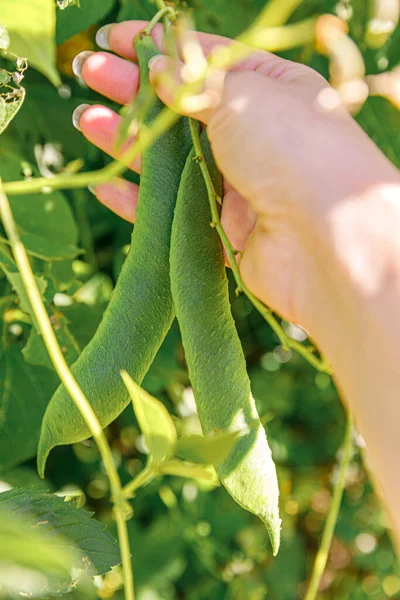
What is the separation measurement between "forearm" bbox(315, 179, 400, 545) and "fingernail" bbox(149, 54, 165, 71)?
1.24 feet

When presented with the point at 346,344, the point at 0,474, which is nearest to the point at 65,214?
the point at 0,474

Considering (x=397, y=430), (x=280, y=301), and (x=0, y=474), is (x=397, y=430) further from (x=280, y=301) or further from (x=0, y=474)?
(x=0, y=474)

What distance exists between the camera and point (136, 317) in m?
0.90

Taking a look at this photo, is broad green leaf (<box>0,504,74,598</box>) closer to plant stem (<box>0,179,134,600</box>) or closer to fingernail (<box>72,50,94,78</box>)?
plant stem (<box>0,179,134,600</box>)

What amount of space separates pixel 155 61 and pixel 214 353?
0.45 meters

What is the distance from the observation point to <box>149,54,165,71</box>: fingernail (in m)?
0.94

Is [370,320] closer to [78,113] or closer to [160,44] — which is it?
[160,44]

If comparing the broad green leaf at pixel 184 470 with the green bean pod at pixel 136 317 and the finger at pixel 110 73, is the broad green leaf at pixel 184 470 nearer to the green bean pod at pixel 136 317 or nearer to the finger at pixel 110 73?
the green bean pod at pixel 136 317

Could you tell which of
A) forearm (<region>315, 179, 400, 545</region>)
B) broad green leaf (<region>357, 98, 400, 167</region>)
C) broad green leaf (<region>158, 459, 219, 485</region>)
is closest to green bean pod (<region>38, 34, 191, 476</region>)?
forearm (<region>315, 179, 400, 545</region>)

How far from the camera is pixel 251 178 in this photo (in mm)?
874

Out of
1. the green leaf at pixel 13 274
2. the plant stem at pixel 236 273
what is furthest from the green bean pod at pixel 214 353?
the green leaf at pixel 13 274

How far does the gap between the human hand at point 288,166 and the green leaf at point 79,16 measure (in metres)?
0.17

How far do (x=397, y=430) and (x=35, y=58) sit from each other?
49 cm

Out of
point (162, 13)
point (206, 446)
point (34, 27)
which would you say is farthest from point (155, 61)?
point (206, 446)
